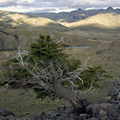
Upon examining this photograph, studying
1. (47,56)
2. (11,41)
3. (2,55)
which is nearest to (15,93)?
(47,56)

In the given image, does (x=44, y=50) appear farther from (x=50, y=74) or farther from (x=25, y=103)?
(x=25, y=103)

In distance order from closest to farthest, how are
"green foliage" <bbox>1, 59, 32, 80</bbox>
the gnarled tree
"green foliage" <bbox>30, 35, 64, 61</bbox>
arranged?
the gnarled tree < "green foliage" <bbox>1, 59, 32, 80</bbox> < "green foliage" <bbox>30, 35, 64, 61</bbox>

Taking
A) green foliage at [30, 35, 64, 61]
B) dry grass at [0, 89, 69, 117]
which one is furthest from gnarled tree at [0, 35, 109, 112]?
dry grass at [0, 89, 69, 117]

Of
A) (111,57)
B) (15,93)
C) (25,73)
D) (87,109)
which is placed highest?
(25,73)

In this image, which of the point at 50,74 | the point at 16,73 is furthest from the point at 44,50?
the point at 16,73

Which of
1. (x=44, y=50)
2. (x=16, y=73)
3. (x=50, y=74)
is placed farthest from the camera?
(x=44, y=50)

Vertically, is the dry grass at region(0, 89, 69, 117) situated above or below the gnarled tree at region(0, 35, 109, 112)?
below

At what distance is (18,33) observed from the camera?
96.9 meters

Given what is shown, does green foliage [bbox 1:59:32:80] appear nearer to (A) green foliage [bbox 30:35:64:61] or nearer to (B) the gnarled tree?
(B) the gnarled tree

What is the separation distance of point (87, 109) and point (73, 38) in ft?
300

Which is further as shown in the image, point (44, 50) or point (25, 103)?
point (25, 103)

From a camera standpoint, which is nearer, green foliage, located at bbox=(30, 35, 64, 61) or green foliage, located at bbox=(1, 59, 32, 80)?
green foliage, located at bbox=(1, 59, 32, 80)

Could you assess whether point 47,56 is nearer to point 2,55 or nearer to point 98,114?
point 98,114

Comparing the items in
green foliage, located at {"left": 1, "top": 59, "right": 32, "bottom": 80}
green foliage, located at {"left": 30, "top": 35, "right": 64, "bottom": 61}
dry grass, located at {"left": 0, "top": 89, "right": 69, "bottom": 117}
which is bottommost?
dry grass, located at {"left": 0, "top": 89, "right": 69, "bottom": 117}
